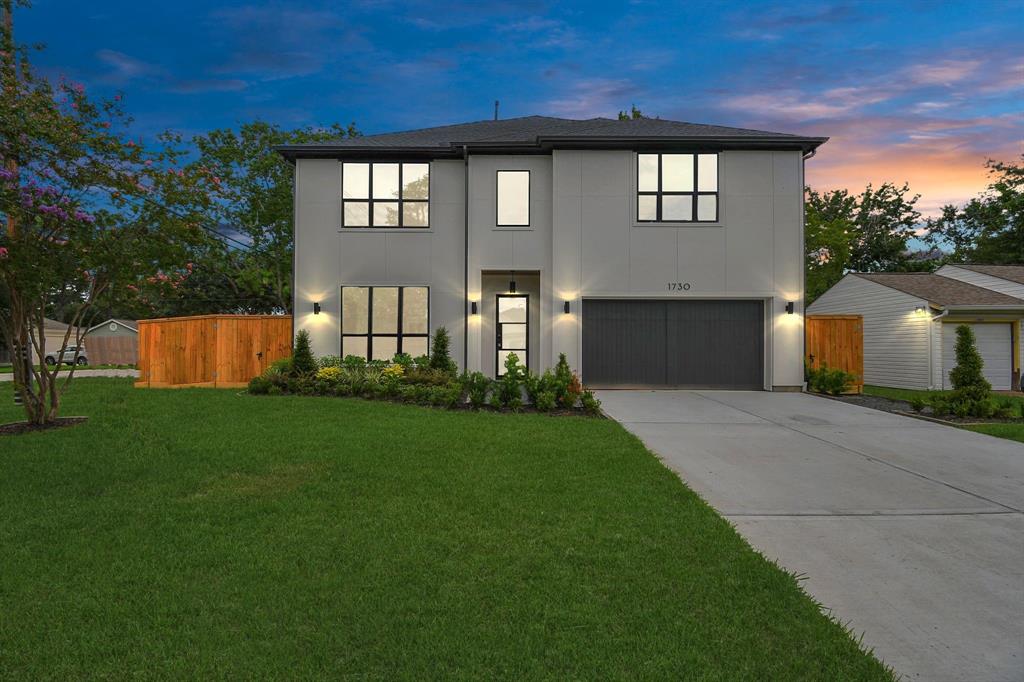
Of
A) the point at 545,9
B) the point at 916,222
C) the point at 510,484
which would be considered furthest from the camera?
the point at 916,222

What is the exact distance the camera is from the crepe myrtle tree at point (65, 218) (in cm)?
743

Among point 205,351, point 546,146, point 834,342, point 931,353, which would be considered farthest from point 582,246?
point 931,353

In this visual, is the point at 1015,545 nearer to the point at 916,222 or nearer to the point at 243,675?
the point at 243,675

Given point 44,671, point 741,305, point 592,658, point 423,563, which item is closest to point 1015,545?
point 592,658

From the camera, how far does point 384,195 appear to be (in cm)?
1426

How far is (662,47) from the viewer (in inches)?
765

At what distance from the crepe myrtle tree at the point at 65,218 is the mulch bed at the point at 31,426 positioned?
12 cm

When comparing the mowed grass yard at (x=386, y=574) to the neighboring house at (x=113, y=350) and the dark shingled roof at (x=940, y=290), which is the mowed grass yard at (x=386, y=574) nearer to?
the dark shingled roof at (x=940, y=290)

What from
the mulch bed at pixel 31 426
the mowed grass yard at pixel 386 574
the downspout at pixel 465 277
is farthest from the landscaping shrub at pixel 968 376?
the mulch bed at pixel 31 426

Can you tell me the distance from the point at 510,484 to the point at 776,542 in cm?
225

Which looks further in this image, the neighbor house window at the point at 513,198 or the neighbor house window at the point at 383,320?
the neighbor house window at the point at 383,320

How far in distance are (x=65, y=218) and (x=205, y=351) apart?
23.2 feet

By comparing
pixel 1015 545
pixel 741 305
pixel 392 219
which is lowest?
pixel 1015 545

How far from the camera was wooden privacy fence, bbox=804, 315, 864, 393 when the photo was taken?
14.0m
